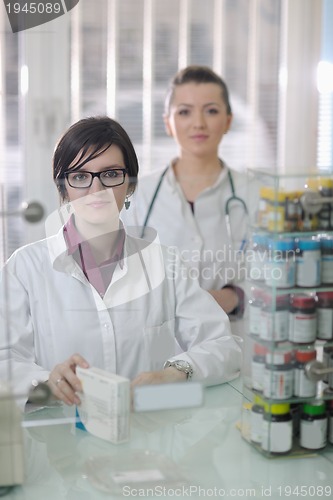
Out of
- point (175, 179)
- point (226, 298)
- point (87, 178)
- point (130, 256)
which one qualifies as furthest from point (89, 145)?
point (175, 179)

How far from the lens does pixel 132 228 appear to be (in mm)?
1070

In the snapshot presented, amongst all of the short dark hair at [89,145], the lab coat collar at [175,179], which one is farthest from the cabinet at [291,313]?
the lab coat collar at [175,179]

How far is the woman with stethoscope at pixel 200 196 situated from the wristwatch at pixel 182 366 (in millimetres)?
107

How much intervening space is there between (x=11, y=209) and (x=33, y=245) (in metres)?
0.10

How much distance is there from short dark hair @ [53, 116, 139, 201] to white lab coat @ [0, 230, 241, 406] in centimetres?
9

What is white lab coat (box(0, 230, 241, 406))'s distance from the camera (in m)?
1.04

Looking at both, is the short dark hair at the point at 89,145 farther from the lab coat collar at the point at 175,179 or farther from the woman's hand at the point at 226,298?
the lab coat collar at the point at 175,179

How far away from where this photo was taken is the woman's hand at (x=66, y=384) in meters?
0.99

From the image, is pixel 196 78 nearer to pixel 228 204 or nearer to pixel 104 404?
pixel 228 204

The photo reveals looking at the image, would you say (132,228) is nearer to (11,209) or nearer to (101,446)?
(11,209)

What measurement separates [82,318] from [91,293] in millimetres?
38

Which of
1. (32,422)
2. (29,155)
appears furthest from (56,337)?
(29,155)

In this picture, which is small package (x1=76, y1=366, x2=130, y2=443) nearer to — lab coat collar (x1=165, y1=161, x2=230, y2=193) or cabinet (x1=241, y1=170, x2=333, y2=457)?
cabinet (x1=241, y1=170, x2=333, y2=457)

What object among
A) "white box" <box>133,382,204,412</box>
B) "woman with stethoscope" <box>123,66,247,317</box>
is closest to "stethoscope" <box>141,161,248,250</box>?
"woman with stethoscope" <box>123,66,247,317</box>
